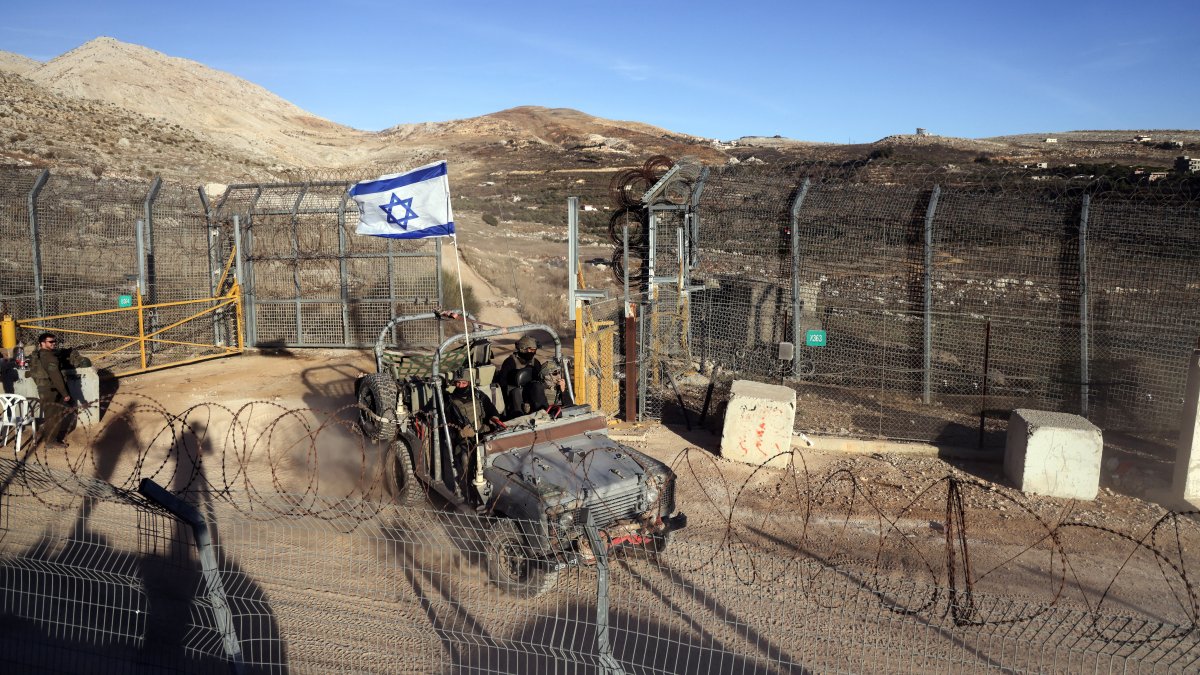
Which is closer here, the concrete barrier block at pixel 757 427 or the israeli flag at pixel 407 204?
the israeli flag at pixel 407 204

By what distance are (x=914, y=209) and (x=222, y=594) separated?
11.5 meters

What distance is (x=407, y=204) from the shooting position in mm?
8531

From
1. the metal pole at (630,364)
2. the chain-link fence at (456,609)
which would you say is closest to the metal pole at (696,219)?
the metal pole at (630,364)

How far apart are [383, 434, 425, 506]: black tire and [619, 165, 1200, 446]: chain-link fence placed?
4.30 metres

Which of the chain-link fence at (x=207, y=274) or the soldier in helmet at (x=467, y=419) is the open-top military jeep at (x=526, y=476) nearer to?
the soldier in helmet at (x=467, y=419)

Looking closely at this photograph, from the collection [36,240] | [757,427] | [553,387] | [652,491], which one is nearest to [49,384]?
[36,240]

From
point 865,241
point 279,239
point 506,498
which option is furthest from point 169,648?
point 279,239

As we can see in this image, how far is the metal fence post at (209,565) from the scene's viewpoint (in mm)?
3932

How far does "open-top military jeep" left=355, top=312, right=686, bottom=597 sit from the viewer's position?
5747mm

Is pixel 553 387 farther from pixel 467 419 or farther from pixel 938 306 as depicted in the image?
pixel 938 306

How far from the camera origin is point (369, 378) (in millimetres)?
8953

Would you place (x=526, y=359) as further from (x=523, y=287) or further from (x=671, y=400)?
(x=523, y=287)

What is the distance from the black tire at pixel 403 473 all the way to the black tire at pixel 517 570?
1.83 m

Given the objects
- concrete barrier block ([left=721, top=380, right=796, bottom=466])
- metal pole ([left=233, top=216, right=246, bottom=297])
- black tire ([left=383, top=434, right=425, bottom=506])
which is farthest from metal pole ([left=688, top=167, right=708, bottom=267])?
metal pole ([left=233, top=216, right=246, bottom=297])
